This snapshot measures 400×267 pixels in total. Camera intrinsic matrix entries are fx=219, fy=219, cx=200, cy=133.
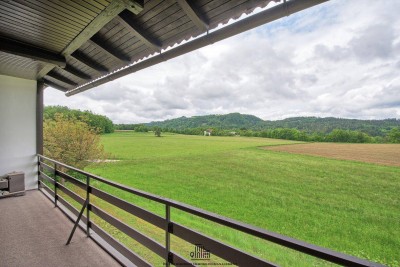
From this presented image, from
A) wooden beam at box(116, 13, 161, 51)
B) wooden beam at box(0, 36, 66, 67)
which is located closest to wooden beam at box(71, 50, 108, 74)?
wooden beam at box(0, 36, 66, 67)

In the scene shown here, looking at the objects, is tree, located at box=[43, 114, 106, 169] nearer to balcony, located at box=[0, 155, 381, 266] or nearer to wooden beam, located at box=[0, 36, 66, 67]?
balcony, located at box=[0, 155, 381, 266]

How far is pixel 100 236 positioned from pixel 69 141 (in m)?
10.8

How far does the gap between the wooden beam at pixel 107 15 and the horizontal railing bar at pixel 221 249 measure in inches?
64.0

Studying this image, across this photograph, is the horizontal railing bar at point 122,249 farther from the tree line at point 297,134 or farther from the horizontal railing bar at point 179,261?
the tree line at point 297,134

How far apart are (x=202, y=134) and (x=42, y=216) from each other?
1912 inches

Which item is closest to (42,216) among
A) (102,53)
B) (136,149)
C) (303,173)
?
(102,53)

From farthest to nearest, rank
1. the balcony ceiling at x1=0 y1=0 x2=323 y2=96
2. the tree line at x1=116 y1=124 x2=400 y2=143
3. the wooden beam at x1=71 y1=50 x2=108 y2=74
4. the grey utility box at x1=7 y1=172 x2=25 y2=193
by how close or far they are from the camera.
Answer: the tree line at x1=116 y1=124 x2=400 y2=143, the grey utility box at x1=7 y1=172 x2=25 y2=193, the wooden beam at x1=71 y1=50 x2=108 y2=74, the balcony ceiling at x1=0 y1=0 x2=323 y2=96

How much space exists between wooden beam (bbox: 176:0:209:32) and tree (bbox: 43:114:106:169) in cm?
1176

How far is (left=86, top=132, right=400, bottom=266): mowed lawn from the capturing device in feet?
30.0

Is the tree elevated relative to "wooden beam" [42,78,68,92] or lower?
lower

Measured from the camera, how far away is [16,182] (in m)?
4.41

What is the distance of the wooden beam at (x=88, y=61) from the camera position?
3101 mm

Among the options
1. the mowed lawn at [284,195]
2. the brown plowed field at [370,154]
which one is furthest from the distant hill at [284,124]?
the mowed lawn at [284,195]

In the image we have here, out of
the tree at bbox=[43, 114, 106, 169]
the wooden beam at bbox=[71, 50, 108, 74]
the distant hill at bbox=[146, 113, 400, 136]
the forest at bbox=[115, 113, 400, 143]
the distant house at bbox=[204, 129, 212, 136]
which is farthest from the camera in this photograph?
the distant house at bbox=[204, 129, 212, 136]
